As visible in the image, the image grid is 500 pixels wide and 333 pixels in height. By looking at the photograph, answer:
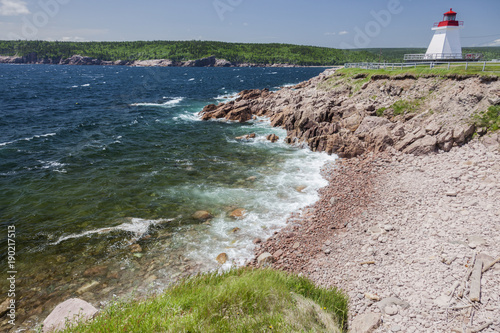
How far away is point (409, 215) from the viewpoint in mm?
13875

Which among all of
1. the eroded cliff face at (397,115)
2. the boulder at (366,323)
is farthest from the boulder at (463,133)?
the boulder at (366,323)

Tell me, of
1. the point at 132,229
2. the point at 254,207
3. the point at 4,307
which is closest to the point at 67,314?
the point at 4,307

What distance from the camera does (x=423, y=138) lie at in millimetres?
22062

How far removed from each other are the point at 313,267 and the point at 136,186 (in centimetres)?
1555

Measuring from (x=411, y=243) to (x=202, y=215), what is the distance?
11.7 metres

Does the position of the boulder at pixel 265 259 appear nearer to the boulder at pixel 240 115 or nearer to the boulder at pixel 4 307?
the boulder at pixel 4 307

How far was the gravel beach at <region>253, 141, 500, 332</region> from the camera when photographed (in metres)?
8.07

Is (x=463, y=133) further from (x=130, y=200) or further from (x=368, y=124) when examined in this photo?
(x=130, y=200)

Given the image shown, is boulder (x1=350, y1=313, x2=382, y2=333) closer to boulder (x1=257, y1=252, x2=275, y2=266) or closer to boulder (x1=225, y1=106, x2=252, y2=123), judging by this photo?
boulder (x1=257, y1=252, x2=275, y2=266)

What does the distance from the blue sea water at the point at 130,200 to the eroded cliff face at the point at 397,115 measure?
3.28 m

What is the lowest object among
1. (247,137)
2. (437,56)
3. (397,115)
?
(247,137)

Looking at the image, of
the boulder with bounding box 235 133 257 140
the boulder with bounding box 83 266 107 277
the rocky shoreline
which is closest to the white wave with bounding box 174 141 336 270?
the rocky shoreline

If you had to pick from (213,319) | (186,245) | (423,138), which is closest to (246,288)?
(213,319)

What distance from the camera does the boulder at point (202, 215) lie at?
16.6 m
